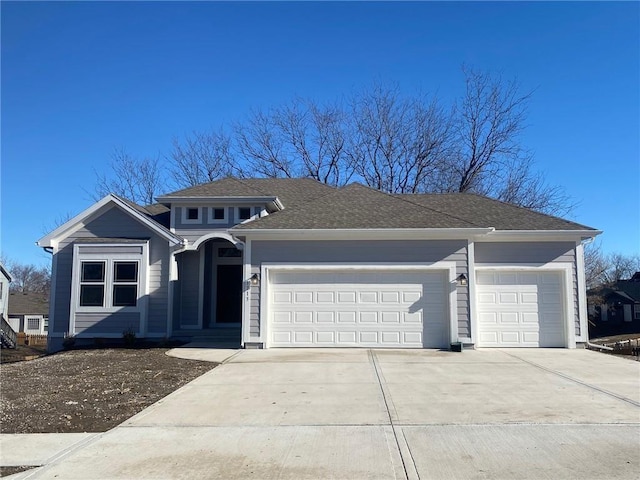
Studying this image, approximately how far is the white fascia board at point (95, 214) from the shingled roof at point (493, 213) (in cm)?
803

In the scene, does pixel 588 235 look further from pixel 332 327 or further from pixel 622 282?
pixel 622 282

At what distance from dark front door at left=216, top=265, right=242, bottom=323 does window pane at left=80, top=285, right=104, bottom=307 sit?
12.1ft

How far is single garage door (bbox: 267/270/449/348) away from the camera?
13148 millimetres

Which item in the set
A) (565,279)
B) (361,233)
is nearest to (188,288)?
(361,233)

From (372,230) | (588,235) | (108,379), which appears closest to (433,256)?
(372,230)

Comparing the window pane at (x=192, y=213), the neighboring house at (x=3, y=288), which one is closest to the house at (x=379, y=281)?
the window pane at (x=192, y=213)

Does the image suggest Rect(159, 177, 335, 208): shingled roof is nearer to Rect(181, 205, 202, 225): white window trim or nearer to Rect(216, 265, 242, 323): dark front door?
Rect(181, 205, 202, 225): white window trim

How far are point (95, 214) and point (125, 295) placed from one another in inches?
104

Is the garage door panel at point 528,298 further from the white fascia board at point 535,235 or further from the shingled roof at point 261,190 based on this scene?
the shingled roof at point 261,190

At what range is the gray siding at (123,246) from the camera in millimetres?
15352

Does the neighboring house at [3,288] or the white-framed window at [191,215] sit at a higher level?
the white-framed window at [191,215]

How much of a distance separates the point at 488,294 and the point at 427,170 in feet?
54.2


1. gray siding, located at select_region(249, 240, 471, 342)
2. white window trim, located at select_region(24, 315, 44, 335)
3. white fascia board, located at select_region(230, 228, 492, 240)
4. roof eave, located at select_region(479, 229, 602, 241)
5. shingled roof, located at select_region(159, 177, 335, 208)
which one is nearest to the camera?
white fascia board, located at select_region(230, 228, 492, 240)

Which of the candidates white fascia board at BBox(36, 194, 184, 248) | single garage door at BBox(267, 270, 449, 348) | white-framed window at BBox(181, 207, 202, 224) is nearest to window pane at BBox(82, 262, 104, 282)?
white fascia board at BBox(36, 194, 184, 248)
